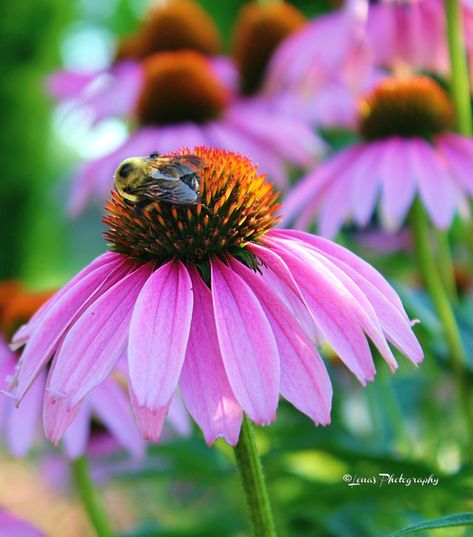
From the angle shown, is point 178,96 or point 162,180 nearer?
point 162,180

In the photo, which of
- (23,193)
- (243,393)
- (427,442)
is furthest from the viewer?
(23,193)

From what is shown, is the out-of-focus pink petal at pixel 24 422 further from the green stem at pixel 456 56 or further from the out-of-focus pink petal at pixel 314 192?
the green stem at pixel 456 56

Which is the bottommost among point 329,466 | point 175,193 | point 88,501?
point 329,466

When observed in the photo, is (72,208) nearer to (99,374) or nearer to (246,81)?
(246,81)

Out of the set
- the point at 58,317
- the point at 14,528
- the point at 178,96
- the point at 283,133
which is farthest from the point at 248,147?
the point at 58,317

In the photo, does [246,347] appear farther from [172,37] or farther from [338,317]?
[172,37]

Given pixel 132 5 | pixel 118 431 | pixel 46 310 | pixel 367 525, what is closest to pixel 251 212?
pixel 46 310
